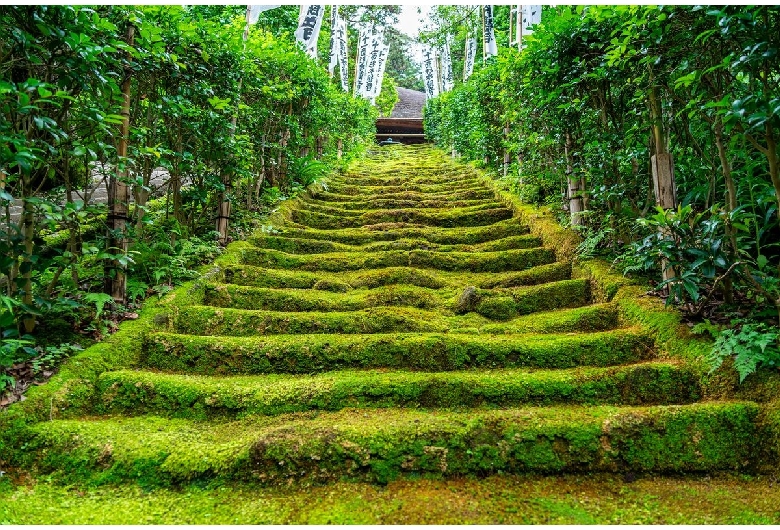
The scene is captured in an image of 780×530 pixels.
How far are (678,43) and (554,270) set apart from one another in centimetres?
216

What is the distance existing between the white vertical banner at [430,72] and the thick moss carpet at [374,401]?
694 inches

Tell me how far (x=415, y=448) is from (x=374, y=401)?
0.55m

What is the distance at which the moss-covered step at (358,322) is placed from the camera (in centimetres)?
359

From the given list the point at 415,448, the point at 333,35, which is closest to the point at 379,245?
the point at 415,448

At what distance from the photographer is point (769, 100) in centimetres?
228

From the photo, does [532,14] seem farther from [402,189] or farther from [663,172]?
[663,172]

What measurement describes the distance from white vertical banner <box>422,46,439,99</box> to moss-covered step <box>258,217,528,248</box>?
51.6ft

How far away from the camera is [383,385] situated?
2873 mm

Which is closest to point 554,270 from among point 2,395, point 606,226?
point 606,226

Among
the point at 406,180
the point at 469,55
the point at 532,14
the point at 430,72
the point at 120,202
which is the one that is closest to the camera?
the point at 120,202

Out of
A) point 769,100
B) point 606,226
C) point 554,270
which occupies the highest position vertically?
point 769,100

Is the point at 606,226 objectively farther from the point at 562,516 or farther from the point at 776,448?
the point at 562,516

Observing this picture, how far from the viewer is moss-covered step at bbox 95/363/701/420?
9.09 feet

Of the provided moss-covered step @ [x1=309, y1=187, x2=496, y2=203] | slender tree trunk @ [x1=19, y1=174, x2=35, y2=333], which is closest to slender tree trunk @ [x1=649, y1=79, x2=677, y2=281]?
moss-covered step @ [x1=309, y1=187, x2=496, y2=203]
